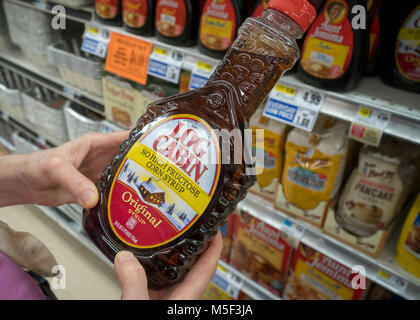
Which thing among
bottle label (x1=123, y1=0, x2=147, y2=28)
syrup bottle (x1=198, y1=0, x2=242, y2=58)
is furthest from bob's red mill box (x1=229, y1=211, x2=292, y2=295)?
bottle label (x1=123, y1=0, x2=147, y2=28)

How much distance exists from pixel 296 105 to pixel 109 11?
0.93 m

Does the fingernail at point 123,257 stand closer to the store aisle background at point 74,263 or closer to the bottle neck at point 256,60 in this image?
the bottle neck at point 256,60

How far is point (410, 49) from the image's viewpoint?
84 centimetres

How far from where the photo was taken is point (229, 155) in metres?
0.63

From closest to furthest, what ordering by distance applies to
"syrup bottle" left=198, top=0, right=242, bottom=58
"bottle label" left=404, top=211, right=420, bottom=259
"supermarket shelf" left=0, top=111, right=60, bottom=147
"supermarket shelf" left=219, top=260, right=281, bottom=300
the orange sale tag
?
"bottle label" left=404, top=211, right=420, bottom=259 → "syrup bottle" left=198, top=0, right=242, bottom=58 → the orange sale tag → "supermarket shelf" left=219, top=260, right=281, bottom=300 → "supermarket shelf" left=0, top=111, right=60, bottom=147

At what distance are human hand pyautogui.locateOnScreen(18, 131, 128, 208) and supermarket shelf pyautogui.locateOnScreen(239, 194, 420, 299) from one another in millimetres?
558

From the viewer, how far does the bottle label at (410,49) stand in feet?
2.69

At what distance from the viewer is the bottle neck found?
632mm

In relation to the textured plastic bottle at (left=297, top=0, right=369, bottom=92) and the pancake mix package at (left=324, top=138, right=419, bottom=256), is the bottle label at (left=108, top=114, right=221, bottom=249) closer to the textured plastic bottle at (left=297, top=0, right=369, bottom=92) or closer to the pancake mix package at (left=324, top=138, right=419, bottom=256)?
the textured plastic bottle at (left=297, top=0, right=369, bottom=92)

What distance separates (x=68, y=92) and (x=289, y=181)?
1.33 metres

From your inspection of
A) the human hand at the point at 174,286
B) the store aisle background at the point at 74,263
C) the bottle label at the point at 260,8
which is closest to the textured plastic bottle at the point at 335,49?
the bottle label at the point at 260,8

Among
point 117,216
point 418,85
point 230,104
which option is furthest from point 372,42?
point 117,216
